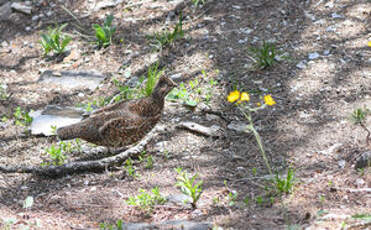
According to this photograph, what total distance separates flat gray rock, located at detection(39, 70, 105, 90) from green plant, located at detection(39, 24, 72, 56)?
1.74 feet

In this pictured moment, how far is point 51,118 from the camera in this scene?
6.85m

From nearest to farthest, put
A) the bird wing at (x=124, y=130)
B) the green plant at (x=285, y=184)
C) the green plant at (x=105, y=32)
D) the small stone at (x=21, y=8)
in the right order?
the green plant at (x=285, y=184), the bird wing at (x=124, y=130), the green plant at (x=105, y=32), the small stone at (x=21, y=8)

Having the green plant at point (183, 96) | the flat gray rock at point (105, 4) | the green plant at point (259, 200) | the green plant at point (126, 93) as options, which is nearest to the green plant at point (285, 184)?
the green plant at point (259, 200)

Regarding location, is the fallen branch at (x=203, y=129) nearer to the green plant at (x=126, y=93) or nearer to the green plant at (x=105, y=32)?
the green plant at (x=126, y=93)

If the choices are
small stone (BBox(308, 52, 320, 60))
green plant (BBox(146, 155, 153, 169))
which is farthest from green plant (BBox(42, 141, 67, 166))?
small stone (BBox(308, 52, 320, 60))

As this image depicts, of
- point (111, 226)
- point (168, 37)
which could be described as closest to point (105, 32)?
point (168, 37)

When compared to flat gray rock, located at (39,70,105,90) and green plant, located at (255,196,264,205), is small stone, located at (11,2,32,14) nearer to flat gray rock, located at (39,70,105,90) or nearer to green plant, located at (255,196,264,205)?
flat gray rock, located at (39,70,105,90)

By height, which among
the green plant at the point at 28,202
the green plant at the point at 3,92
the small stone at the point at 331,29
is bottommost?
the green plant at the point at 3,92

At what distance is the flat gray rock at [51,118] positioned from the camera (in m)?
6.60

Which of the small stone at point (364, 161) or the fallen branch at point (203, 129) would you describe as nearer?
the small stone at point (364, 161)

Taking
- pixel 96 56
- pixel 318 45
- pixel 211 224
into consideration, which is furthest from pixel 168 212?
pixel 96 56

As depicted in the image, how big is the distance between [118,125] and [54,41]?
3389mm

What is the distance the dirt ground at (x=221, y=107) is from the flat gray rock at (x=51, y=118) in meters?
0.18

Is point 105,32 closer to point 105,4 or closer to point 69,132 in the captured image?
point 105,4
